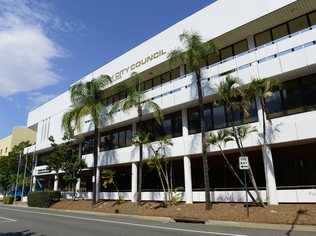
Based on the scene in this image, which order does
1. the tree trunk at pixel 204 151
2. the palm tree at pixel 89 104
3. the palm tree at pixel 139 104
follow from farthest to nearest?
1. the palm tree at pixel 89 104
2. the palm tree at pixel 139 104
3. the tree trunk at pixel 204 151

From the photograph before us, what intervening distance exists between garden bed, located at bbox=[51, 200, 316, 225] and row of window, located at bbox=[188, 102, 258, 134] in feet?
18.3

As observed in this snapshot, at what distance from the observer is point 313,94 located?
1869cm

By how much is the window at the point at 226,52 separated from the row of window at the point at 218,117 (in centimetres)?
399

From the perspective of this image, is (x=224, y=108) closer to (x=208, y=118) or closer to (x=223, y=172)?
(x=208, y=118)

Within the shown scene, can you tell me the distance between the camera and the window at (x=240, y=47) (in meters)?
23.2

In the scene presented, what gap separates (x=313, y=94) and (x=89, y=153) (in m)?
26.1

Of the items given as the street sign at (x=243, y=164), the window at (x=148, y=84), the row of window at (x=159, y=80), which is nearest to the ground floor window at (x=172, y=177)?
the row of window at (x=159, y=80)

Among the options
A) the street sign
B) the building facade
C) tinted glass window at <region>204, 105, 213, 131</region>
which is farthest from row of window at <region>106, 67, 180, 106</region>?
the building facade

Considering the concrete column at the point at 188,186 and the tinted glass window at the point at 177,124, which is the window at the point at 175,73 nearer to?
the tinted glass window at the point at 177,124

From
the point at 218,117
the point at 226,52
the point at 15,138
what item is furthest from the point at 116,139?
the point at 15,138

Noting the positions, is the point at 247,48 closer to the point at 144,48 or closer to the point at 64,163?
the point at 144,48

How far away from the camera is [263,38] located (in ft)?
72.4

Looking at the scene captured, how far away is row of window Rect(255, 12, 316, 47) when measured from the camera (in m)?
20.1

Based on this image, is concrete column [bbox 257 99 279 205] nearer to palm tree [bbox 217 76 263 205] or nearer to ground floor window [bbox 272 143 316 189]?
ground floor window [bbox 272 143 316 189]
